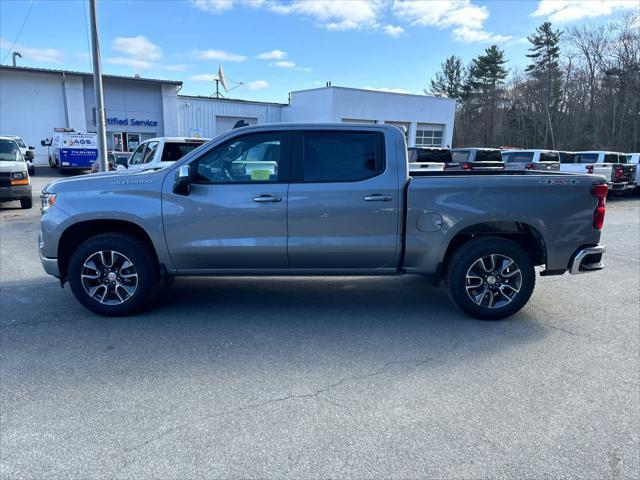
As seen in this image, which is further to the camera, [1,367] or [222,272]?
[222,272]

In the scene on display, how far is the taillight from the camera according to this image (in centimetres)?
468

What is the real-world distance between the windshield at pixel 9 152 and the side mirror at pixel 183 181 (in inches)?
426

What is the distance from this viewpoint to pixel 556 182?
4.66m

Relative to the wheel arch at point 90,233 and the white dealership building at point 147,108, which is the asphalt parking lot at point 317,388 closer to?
the wheel arch at point 90,233

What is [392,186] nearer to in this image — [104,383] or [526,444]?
[526,444]

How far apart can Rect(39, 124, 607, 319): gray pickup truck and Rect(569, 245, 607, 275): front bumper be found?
0.05 ft

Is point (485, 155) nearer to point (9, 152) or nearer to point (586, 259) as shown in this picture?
point (586, 259)

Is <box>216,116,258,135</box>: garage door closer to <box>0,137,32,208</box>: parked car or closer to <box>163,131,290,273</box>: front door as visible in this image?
<box>0,137,32,208</box>: parked car

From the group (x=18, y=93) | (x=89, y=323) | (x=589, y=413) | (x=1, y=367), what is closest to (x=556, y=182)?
(x=589, y=413)

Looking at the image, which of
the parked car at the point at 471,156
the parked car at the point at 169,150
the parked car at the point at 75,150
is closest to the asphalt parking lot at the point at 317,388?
the parked car at the point at 169,150

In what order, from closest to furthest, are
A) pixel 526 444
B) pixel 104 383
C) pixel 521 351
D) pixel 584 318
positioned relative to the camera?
pixel 526 444
pixel 104 383
pixel 521 351
pixel 584 318

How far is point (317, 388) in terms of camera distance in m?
3.46

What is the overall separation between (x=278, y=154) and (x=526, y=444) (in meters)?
3.34

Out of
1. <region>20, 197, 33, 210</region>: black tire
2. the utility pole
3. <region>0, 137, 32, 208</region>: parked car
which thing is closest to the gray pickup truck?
<region>0, 137, 32, 208</region>: parked car
